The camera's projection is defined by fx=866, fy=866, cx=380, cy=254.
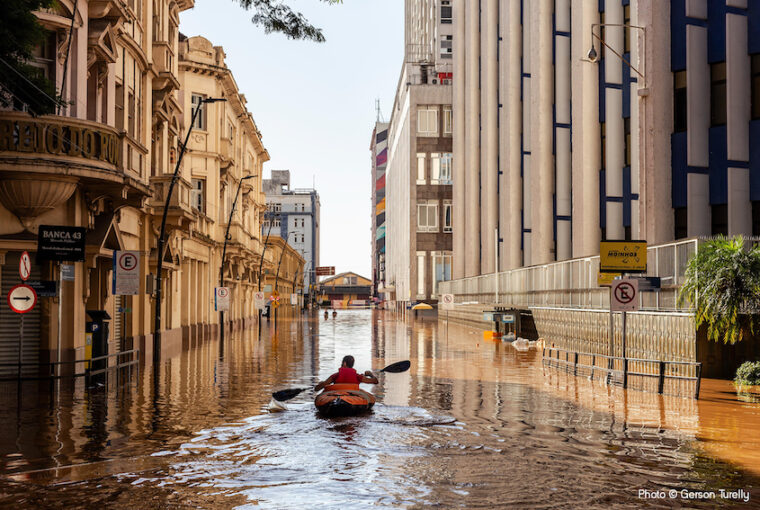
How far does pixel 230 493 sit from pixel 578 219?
125 ft

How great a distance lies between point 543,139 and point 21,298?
1601 inches

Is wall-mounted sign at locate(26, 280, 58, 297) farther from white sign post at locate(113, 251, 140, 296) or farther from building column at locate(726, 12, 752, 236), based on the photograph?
building column at locate(726, 12, 752, 236)

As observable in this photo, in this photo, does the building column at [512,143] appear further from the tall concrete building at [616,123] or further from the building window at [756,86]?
the building window at [756,86]

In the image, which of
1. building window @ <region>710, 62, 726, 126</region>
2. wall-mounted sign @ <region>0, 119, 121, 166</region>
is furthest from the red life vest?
building window @ <region>710, 62, 726, 126</region>

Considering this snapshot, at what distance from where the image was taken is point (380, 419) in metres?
17.0

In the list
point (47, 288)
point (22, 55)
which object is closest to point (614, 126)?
point (47, 288)

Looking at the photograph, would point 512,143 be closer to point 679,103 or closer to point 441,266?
point 679,103

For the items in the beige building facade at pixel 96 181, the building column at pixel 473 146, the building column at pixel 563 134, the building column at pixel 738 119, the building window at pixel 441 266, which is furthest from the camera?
the building window at pixel 441 266

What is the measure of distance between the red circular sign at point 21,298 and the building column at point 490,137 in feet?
190

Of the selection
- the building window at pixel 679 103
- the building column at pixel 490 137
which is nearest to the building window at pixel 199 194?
the building column at pixel 490 137

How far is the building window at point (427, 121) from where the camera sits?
119938 millimetres

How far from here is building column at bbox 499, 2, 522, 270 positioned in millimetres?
65375

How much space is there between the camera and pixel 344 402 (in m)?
17.3

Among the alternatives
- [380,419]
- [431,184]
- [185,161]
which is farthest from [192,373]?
[431,184]
